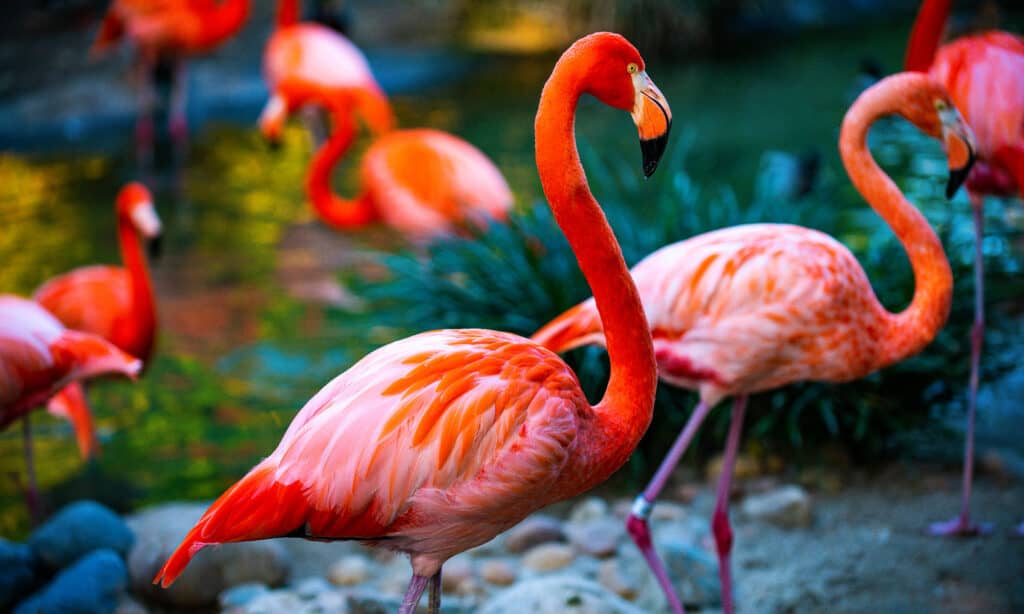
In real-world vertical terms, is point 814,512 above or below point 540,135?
below

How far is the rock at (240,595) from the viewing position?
3234 mm

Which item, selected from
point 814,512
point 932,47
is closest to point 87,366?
point 814,512

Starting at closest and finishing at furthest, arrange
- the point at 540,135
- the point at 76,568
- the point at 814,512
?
the point at 540,135
the point at 76,568
the point at 814,512

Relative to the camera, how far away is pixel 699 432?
13.9 feet

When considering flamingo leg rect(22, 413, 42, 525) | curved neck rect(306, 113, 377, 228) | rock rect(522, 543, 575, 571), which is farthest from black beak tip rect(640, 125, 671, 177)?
curved neck rect(306, 113, 377, 228)

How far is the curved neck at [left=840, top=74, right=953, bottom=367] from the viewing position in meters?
3.00

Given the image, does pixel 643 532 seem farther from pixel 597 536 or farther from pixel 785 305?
pixel 785 305

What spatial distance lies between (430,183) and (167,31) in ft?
13.1

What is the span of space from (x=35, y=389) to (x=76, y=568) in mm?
667

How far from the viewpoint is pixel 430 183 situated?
19.3 feet

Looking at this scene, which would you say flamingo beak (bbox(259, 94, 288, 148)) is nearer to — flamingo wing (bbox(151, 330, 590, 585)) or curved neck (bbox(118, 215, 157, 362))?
curved neck (bbox(118, 215, 157, 362))

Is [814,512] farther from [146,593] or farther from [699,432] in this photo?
[146,593]

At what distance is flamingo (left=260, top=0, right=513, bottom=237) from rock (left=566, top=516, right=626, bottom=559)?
1840 millimetres

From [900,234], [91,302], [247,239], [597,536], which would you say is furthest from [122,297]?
[900,234]
